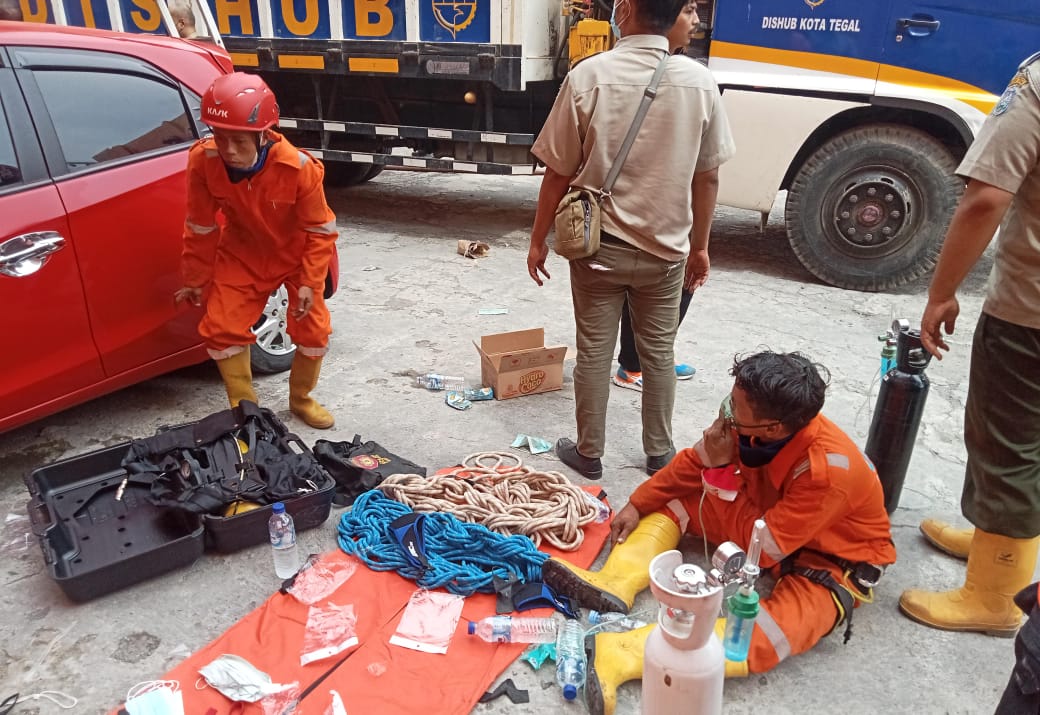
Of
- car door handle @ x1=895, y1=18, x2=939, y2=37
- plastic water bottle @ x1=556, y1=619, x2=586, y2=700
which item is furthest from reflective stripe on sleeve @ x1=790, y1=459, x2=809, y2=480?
car door handle @ x1=895, y1=18, x2=939, y2=37

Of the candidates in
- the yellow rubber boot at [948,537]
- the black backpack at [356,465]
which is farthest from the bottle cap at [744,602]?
the black backpack at [356,465]

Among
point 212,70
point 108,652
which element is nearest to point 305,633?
point 108,652

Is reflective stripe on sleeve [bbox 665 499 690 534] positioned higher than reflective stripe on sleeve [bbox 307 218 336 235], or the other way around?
reflective stripe on sleeve [bbox 307 218 336 235]

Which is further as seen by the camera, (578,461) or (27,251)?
(578,461)

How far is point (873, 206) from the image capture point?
18.2 feet

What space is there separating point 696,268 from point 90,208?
255cm

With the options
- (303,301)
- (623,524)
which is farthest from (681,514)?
(303,301)

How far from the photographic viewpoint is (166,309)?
3432 millimetres

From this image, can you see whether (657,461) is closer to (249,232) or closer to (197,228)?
(249,232)

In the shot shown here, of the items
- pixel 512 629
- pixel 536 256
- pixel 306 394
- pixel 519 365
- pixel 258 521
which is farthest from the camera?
pixel 519 365

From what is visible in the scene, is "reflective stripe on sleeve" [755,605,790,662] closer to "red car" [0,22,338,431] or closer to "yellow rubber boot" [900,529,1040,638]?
"yellow rubber boot" [900,529,1040,638]

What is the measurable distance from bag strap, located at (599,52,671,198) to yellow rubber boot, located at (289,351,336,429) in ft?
5.54

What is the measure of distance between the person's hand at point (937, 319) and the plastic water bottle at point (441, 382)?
2.40m

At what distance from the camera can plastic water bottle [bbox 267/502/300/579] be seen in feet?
8.73
